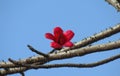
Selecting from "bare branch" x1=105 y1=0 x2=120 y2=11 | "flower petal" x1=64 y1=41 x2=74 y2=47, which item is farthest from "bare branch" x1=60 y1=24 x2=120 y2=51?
"bare branch" x1=105 y1=0 x2=120 y2=11

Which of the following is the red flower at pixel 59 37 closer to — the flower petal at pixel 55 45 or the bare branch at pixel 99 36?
the flower petal at pixel 55 45

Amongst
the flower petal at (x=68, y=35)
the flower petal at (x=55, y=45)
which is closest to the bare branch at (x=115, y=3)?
the flower petal at (x=68, y=35)

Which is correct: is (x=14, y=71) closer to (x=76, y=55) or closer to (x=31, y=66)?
(x=31, y=66)

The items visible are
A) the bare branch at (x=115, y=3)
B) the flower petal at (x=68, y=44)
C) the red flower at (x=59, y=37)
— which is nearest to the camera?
the flower petal at (x=68, y=44)

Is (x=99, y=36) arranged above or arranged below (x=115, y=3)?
below

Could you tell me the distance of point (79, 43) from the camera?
56.4 inches

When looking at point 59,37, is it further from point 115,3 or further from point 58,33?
point 115,3

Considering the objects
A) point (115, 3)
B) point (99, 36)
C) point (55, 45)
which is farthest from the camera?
point (115, 3)

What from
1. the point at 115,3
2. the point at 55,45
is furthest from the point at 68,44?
the point at 115,3

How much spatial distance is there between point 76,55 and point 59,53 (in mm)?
99

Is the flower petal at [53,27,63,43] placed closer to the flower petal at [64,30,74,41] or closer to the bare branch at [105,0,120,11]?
the flower petal at [64,30,74,41]

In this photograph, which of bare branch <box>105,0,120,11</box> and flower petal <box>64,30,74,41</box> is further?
bare branch <box>105,0,120,11</box>

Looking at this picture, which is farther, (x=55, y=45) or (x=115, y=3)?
(x=115, y=3)

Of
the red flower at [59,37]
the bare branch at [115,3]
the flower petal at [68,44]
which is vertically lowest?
the flower petal at [68,44]
